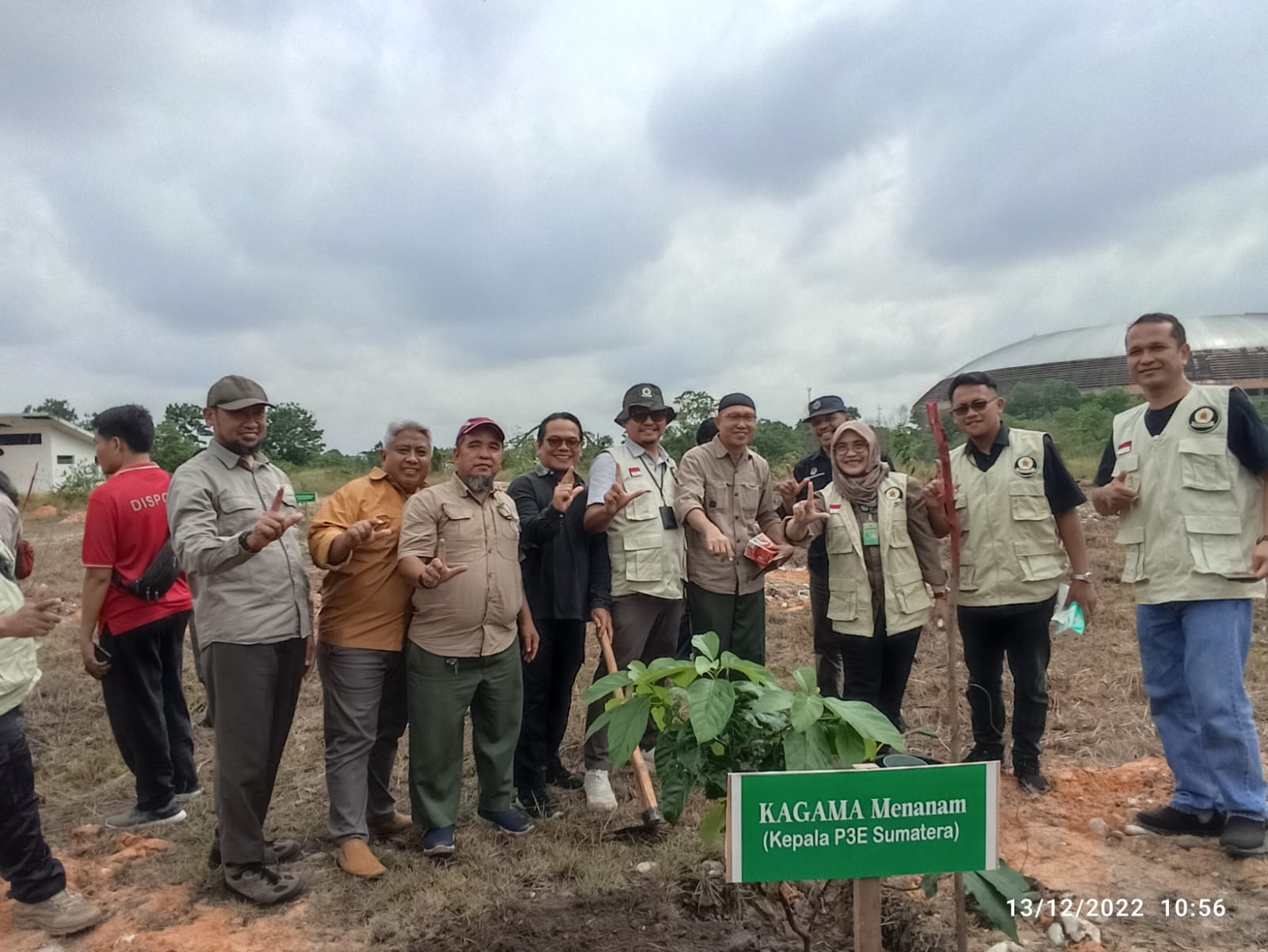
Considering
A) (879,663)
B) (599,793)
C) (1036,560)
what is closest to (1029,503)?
(1036,560)

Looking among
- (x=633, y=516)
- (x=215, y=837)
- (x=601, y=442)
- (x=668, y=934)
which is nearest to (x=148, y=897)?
(x=215, y=837)

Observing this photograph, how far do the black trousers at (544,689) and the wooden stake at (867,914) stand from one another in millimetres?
2141

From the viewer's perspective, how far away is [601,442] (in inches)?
623

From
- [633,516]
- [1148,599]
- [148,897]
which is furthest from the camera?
[633,516]

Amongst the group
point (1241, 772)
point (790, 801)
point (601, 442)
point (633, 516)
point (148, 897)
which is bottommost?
point (148, 897)

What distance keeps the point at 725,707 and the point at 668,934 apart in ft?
4.22

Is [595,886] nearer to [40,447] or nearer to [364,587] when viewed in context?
[364,587]

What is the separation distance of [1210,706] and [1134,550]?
25.9 inches

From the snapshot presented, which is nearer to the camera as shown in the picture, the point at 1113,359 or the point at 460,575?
the point at 460,575

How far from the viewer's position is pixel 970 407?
3.76 metres

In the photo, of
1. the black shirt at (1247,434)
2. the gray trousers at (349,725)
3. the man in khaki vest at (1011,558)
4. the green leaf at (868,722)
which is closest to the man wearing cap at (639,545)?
the gray trousers at (349,725)

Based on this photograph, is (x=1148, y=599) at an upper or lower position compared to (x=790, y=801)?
upper

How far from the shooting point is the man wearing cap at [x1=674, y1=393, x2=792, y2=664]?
397cm

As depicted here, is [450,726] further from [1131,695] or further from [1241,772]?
[1131,695]
